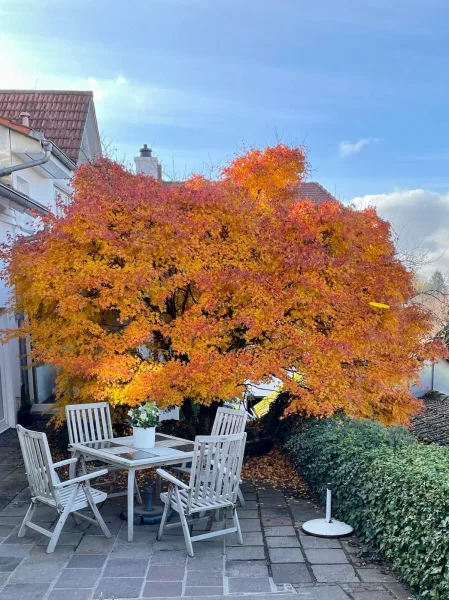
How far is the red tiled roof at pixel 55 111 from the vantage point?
14.2 metres

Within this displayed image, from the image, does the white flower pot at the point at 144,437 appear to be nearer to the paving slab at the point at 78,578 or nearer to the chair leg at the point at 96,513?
the chair leg at the point at 96,513

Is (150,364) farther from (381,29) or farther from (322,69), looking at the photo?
(322,69)


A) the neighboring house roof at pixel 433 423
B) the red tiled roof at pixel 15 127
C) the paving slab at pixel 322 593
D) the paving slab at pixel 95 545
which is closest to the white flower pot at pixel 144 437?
the paving slab at pixel 95 545

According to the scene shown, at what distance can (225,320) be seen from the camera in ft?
20.9

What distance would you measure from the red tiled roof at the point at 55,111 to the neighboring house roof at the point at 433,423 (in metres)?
10.7

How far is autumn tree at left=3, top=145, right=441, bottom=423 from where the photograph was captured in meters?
5.98

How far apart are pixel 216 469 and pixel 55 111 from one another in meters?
13.0

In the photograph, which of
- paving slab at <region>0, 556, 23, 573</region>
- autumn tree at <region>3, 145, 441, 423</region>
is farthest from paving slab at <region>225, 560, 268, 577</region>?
autumn tree at <region>3, 145, 441, 423</region>

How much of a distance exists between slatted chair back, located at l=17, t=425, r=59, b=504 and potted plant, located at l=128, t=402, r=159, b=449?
0.95m

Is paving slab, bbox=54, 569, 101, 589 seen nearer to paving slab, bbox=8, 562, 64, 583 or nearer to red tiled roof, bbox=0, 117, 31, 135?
paving slab, bbox=8, 562, 64, 583

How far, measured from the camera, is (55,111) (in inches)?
575

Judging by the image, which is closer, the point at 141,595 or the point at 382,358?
the point at 141,595

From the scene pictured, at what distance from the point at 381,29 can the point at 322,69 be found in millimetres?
2450

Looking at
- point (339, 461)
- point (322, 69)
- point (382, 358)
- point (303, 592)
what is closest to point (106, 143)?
point (322, 69)
